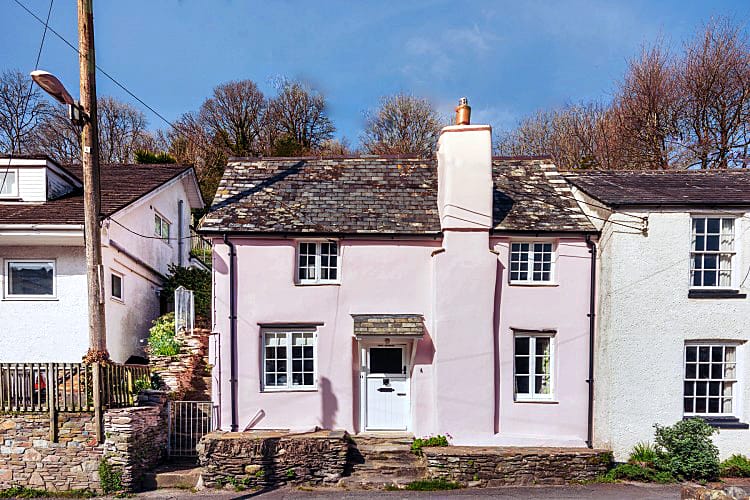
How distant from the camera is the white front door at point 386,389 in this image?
38.0ft

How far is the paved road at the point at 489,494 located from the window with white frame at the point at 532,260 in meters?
4.56

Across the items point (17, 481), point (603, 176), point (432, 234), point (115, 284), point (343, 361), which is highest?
point (603, 176)

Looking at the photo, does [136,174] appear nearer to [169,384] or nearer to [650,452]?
[169,384]

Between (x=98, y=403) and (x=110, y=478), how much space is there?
155 cm

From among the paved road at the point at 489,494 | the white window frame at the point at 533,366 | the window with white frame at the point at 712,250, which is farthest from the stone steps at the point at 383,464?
the window with white frame at the point at 712,250

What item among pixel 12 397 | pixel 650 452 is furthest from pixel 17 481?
pixel 650 452

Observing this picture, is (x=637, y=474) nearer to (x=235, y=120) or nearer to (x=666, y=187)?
(x=666, y=187)

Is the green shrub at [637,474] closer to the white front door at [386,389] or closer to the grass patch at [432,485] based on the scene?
the grass patch at [432,485]

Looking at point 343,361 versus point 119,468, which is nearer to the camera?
point 119,468

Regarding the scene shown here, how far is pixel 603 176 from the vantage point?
1332 centimetres

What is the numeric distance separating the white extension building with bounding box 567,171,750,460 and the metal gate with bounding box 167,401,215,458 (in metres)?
9.29

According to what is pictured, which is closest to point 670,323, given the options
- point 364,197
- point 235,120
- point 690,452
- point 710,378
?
point 710,378

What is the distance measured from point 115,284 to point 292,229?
6.15m

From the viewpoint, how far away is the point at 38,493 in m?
9.80
